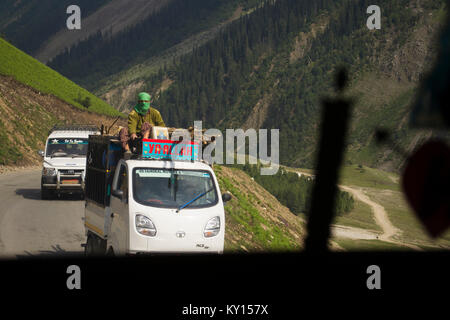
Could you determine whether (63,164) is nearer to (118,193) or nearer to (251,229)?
(251,229)

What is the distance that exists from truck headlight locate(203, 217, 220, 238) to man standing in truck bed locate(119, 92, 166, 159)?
1.89 m

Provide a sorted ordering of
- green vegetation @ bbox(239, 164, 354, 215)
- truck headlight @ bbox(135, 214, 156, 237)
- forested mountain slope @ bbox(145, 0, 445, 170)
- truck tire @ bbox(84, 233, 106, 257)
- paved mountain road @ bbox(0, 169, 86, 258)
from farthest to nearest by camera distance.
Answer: forested mountain slope @ bbox(145, 0, 445, 170), green vegetation @ bbox(239, 164, 354, 215), paved mountain road @ bbox(0, 169, 86, 258), truck tire @ bbox(84, 233, 106, 257), truck headlight @ bbox(135, 214, 156, 237)

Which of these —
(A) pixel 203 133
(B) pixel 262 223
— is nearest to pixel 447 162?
(A) pixel 203 133

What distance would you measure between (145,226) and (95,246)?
9.02 ft

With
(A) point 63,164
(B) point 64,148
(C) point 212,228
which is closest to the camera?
(C) point 212,228

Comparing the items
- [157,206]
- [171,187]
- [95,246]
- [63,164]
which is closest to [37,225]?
[63,164]

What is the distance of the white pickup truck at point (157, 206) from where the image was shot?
9422 millimetres

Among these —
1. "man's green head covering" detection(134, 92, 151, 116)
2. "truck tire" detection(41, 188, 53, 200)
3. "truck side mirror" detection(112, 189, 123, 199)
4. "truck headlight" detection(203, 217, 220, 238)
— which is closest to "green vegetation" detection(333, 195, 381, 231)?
"truck tire" detection(41, 188, 53, 200)

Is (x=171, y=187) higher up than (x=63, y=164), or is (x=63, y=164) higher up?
(x=171, y=187)

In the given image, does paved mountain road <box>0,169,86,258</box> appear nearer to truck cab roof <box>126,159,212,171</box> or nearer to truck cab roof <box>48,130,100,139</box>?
truck cab roof <box>48,130,100,139</box>

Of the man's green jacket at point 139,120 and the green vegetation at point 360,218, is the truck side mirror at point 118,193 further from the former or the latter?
the green vegetation at point 360,218

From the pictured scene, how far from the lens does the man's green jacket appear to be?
11.5 metres

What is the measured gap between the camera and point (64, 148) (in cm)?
2567
